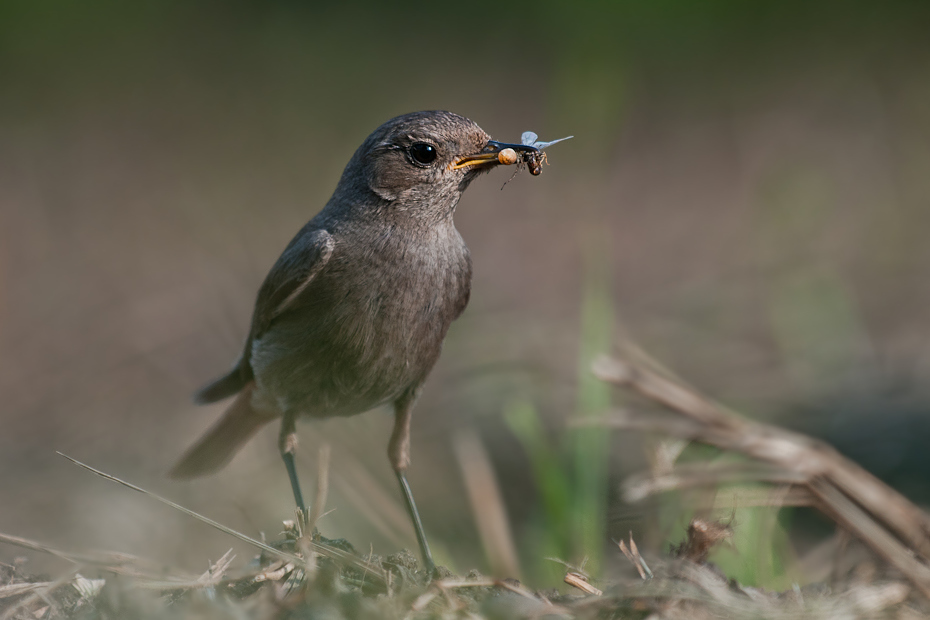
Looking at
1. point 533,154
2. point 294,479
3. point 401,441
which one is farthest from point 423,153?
point 294,479

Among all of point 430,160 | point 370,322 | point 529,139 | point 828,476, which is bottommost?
point 828,476

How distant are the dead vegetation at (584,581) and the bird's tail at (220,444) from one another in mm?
1617

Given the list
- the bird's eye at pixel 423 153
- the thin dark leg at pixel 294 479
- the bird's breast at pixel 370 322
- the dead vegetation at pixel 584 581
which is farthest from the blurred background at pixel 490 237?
the bird's eye at pixel 423 153

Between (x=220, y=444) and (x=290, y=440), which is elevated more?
(x=290, y=440)

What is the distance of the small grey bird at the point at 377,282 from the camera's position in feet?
12.4

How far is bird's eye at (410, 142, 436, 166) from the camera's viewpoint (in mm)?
3914

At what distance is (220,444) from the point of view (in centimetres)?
471

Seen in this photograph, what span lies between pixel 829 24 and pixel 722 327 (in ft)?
15.5

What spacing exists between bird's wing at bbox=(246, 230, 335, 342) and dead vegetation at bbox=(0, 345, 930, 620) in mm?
1144

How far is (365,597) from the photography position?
2.69 m

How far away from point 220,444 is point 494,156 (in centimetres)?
207

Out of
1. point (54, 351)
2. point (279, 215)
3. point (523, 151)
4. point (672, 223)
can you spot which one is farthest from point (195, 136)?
point (523, 151)

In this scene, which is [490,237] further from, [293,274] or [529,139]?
[293,274]

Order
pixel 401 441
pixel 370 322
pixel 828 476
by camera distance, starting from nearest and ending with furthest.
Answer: pixel 828 476, pixel 370 322, pixel 401 441
